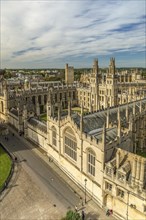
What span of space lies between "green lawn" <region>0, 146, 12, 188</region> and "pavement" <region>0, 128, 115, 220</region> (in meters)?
1.39

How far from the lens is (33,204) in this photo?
1123 inches

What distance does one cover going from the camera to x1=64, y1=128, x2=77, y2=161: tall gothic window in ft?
111

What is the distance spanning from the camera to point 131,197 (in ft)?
79.6

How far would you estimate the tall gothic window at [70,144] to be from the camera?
111 feet

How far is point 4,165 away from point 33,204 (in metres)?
11.6

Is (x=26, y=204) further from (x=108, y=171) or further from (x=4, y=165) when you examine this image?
(x=108, y=171)

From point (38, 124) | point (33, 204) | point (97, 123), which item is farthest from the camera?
point (38, 124)

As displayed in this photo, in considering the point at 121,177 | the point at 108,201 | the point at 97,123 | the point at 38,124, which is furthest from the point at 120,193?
the point at 38,124

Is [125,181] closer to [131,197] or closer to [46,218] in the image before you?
[131,197]

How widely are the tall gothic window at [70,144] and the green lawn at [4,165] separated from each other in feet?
33.4

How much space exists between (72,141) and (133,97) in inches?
1417

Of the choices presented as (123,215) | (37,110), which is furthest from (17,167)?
(37,110)

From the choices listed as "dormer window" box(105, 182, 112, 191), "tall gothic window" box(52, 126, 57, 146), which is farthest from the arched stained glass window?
"tall gothic window" box(52, 126, 57, 146)

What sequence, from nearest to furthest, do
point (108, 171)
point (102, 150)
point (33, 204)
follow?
point (108, 171) < point (102, 150) < point (33, 204)
